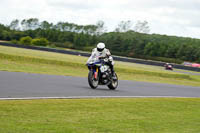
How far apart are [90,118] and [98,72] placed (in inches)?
262

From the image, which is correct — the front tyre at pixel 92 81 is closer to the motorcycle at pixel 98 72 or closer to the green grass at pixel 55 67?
the motorcycle at pixel 98 72

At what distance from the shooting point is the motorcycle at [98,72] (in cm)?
1420

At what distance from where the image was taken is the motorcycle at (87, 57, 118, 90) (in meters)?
14.2

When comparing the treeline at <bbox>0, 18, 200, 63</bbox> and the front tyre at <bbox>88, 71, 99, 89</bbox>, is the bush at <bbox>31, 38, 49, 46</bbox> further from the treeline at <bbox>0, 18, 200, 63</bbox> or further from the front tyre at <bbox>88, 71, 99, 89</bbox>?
the front tyre at <bbox>88, 71, 99, 89</bbox>

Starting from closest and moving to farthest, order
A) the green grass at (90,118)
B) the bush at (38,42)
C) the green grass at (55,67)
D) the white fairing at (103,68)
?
1. the green grass at (90,118)
2. the white fairing at (103,68)
3. the green grass at (55,67)
4. the bush at (38,42)

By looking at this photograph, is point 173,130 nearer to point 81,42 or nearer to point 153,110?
point 153,110

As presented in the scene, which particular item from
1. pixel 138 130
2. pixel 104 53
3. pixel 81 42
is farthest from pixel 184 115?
pixel 81 42

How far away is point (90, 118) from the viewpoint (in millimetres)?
7820

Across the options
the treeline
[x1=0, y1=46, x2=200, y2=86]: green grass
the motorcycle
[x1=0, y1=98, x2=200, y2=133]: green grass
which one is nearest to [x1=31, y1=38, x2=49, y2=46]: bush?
the treeline

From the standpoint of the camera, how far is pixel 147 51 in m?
114

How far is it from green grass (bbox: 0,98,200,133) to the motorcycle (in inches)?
147

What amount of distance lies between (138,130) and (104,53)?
749cm

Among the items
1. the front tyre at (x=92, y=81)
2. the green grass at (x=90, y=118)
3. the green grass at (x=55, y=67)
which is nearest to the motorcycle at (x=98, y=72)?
the front tyre at (x=92, y=81)

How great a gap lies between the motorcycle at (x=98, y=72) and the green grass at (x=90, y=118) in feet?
12.3
